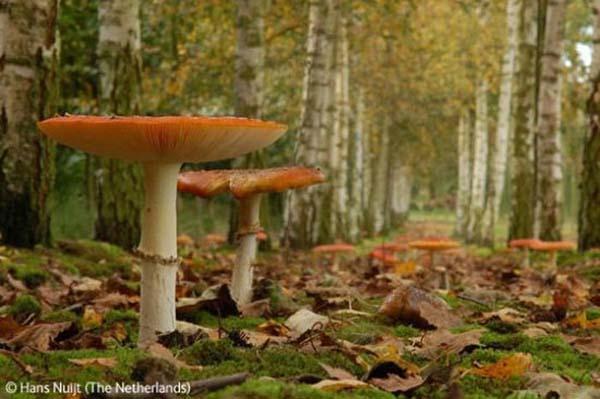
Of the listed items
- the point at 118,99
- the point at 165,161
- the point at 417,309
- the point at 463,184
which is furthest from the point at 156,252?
the point at 463,184

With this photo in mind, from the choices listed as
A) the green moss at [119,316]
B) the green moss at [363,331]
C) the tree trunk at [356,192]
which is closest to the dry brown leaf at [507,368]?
the green moss at [363,331]

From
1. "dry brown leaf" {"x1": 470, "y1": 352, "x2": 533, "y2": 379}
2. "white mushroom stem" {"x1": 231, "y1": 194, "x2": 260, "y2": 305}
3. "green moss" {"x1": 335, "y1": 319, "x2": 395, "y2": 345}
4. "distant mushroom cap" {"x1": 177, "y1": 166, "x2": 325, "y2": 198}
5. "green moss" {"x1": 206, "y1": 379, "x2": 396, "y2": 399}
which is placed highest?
"distant mushroom cap" {"x1": 177, "y1": 166, "x2": 325, "y2": 198}

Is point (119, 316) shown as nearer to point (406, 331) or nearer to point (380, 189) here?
point (406, 331)

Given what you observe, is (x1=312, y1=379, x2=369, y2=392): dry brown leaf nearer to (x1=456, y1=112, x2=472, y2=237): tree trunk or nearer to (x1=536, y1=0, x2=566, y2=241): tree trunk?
(x1=536, y1=0, x2=566, y2=241): tree trunk

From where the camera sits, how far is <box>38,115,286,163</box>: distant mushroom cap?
256 centimetres

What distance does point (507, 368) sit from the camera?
2.58 meters

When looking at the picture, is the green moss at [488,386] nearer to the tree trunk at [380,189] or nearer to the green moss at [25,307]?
the green moss at [25,307]

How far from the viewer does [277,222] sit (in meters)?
21.4

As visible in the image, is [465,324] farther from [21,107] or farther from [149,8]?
[149,8]

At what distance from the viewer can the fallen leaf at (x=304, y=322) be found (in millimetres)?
3394

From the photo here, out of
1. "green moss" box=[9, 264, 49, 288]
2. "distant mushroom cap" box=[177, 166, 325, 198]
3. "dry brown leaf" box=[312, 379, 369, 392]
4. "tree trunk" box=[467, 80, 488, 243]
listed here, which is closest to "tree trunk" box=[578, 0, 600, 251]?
"distant mushroom cap" box=[177, 166, 325, 198]

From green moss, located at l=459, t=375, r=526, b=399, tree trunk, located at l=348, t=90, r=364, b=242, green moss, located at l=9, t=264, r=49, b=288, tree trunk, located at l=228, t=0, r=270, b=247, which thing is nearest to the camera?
green moss, located at l=459, t=375, r=526, b=399

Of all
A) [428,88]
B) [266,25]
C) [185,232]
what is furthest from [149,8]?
[428,88]

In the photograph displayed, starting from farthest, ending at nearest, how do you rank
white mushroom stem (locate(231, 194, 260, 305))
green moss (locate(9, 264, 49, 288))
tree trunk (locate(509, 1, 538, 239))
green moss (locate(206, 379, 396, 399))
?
1. tree trunk (locate(509, 1, 538, 239))
2. green moss (locate(9, 264, 49, 288))
3. white mushroom stem (locate(231, 194, 260, 305))
4. green moss (locate(206, 379, 396, 399))
